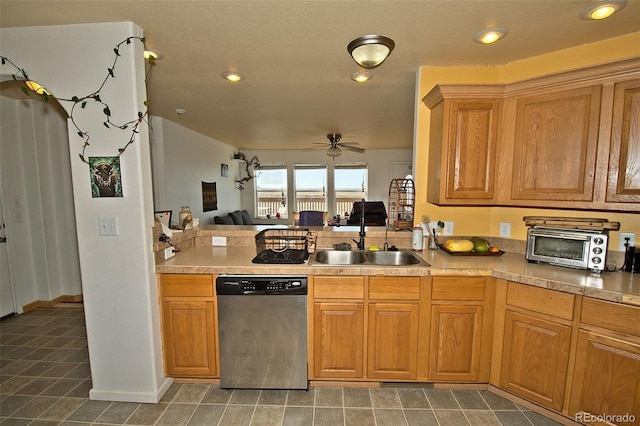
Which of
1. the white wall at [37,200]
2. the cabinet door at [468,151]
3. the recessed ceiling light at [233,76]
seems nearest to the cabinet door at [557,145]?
the cabinet door at [468,151]

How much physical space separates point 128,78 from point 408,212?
7.49 ft

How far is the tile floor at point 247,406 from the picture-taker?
5.58 feet

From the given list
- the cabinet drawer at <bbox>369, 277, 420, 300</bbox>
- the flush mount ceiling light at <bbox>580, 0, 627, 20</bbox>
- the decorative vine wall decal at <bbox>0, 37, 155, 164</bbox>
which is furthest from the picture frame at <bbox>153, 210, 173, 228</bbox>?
the flush mount ceiling light at <bbox>580, 0, 627, 20</bbox>

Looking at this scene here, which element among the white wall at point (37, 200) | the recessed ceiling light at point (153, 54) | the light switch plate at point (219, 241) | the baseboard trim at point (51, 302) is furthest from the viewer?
the baseboard trim at point (51, 302)

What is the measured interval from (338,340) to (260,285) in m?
0.66

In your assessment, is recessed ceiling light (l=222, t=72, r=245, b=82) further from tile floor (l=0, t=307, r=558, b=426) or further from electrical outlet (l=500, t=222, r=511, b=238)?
electrical outlet (l=500, t=222, r=511, b=238)

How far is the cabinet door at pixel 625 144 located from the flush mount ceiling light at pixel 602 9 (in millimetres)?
395

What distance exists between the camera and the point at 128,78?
170 cm

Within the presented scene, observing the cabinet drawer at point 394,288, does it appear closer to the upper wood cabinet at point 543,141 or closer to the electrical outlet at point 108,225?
the upper wood cabinet at point 543,141

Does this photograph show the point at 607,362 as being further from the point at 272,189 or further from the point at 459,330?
the point at 272,189

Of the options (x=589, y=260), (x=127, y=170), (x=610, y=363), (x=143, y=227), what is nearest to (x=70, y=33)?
(x=127, y=170)

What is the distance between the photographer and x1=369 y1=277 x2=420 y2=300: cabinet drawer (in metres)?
1.86

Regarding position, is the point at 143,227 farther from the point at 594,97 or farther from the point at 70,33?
the point at 594,97

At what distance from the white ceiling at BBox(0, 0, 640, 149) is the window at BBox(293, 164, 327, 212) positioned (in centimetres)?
442
